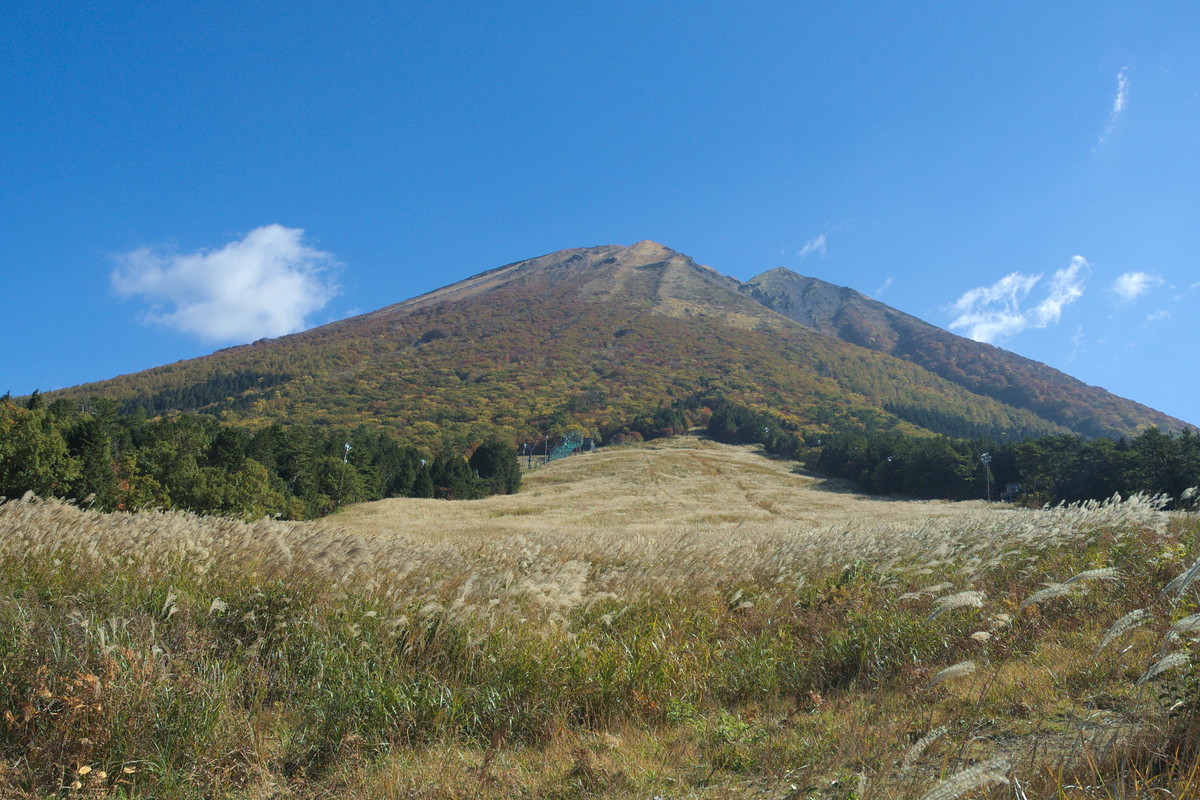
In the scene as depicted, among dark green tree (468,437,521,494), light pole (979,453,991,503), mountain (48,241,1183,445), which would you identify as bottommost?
light pole (979,453,991,503)

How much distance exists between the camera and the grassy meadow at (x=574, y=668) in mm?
3602

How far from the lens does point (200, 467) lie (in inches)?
1775

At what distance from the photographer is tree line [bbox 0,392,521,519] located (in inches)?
1265

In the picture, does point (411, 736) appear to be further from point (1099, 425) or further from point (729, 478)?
point (1099, 425)

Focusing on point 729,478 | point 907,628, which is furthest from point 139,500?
point 729,478

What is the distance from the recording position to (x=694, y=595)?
712 cm

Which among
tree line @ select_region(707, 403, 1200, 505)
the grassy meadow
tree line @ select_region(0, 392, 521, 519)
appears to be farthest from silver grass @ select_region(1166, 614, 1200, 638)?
tree line @ select_region(707, 403, 1200, 505)

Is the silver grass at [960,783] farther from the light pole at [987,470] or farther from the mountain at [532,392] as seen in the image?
the mountain at [532,392]

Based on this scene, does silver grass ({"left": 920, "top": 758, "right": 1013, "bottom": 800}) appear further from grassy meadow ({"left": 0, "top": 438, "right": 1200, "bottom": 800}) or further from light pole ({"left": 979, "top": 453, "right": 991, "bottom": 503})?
light pole ({"left": 979, "top": 453, "right": 991, "bottom": 503})

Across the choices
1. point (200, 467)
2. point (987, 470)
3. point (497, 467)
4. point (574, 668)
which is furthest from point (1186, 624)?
point (987, 470)

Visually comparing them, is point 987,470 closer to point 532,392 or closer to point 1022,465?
point 1022,465

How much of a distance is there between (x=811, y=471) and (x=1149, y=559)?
8632 cm

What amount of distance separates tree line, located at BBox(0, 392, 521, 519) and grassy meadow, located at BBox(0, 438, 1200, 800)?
18.7 m

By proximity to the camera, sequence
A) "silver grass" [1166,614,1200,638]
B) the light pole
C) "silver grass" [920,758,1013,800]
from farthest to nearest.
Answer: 1. the light pole
2. "silver grass" [1166,614,1200,638]
3. "silver grass" [920,758,1013,800]
